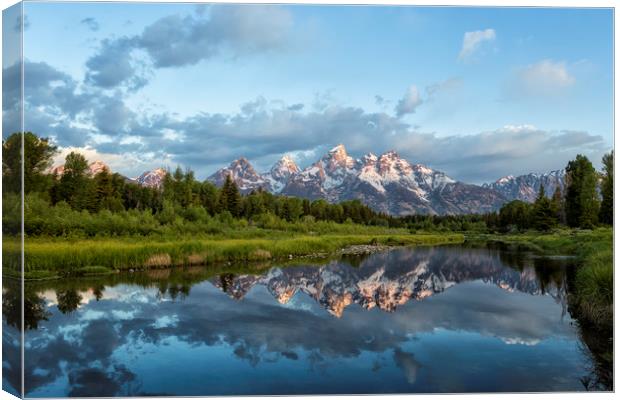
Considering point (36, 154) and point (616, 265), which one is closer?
point (616, 265)

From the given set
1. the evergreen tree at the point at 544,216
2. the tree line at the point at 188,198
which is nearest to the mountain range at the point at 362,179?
the tree line at the point at 188,198

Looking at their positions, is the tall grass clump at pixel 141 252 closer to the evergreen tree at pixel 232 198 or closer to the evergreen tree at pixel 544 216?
the evergreen tree at pixel 232 198

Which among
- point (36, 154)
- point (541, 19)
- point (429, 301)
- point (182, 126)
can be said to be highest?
point (541, 19)

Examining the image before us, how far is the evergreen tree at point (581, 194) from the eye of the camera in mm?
12970

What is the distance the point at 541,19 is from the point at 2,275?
902 centimetres

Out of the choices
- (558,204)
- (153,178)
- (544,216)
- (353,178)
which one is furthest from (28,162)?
(544,216)

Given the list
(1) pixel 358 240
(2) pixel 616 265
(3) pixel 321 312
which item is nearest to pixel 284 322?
(3) pixel 321 312

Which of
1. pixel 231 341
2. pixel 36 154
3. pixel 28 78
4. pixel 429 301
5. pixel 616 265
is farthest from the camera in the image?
pixel 429 301

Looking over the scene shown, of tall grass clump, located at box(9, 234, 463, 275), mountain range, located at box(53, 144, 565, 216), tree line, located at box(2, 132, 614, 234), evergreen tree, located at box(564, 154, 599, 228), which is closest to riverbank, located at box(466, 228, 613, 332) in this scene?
evergreen tree, located at box(564, 154, 599, 228)

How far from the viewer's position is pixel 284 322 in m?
10.6

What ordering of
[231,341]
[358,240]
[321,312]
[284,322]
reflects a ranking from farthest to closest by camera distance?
[358,240]
[321,312]
[284,322]
[231,341]

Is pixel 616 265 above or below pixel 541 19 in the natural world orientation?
below

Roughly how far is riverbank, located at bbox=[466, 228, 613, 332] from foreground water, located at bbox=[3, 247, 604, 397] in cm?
63

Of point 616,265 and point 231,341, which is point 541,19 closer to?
point 616,265
